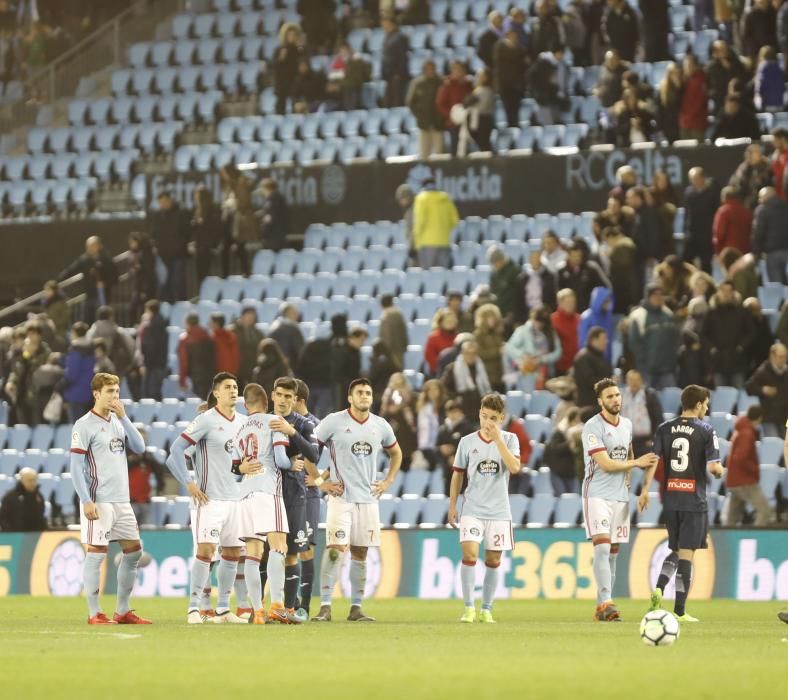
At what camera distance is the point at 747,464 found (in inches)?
854

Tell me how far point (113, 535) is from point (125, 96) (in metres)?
20.9

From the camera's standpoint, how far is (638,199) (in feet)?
82.3

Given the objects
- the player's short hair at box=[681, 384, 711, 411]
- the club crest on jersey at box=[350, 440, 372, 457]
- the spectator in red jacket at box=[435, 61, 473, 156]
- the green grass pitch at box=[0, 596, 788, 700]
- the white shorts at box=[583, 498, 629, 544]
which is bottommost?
the green grass pitch at box=[0, 596, 788, 700]

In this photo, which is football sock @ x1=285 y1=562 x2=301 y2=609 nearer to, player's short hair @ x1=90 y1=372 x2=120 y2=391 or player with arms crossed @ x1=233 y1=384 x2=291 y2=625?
player with arms crossed @ x1=233 y1=384 x2=291 y2=625

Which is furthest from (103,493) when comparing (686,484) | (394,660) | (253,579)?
(686,484)

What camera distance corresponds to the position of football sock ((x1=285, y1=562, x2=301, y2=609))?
16.5m

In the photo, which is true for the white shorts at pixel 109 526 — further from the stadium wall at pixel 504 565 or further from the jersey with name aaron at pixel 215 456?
the stadium wall at pixel 504 565

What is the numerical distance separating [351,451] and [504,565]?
5885mm

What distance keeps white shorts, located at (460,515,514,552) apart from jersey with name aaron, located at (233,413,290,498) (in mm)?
1900


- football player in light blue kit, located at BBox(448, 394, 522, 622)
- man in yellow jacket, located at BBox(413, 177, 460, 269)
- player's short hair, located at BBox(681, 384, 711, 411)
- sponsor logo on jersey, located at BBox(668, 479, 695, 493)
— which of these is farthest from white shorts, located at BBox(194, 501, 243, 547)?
man in yellow jacket, located at BBox(413, 177, 460, 269)

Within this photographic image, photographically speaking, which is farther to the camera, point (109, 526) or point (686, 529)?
point (686, 529)

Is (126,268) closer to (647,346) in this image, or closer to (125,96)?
(125,96)

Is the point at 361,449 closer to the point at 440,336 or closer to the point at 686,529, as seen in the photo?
the point at 686,529

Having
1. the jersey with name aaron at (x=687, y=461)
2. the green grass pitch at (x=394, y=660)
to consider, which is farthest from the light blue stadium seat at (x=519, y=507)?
the jersey with name aaron at (x=687, y=461)
